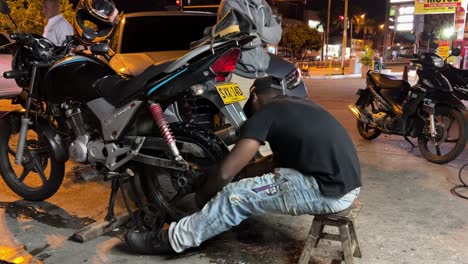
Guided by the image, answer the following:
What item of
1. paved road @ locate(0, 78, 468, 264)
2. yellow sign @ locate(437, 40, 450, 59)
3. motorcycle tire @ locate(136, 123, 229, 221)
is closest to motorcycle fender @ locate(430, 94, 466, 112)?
paved road @ locate(0, 78, 468, 264)

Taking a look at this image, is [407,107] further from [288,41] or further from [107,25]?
[288,41]

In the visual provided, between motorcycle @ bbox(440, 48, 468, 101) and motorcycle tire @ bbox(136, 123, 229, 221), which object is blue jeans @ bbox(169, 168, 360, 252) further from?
motorcycle @ bbox(440, 48, 468, 101)

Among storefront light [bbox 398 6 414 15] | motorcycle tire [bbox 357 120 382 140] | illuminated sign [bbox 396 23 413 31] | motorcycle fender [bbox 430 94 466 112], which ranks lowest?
motorcycle tire [bbox 357 120 382 140]

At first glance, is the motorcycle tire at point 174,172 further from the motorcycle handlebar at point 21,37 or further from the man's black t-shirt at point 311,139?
the motorcycle handlebar at point 21,37

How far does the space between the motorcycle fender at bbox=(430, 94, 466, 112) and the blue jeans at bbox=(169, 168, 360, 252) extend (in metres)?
3.25

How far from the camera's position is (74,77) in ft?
11.9

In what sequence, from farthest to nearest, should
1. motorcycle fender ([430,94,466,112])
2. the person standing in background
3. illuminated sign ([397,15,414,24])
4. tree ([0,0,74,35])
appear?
1. illuminated sign ([397,15,414,24])
2. tree ([0,0,74,35])
3. the person standing in background
4. motorcycle fender ([430,94,466,112])

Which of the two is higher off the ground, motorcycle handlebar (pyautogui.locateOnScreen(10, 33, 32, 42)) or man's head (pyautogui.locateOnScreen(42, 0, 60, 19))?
man's head (pyautogui.locateOnScreen(42, 0, 60, 19))

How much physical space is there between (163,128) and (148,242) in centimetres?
81

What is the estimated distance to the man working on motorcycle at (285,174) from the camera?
2.72 m

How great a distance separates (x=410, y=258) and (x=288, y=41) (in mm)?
43639

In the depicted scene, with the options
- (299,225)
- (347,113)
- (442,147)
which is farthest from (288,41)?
(299,225)

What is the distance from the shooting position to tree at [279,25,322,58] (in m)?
44.8

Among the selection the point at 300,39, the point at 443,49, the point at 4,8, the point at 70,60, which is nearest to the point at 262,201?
the point at 70,60
